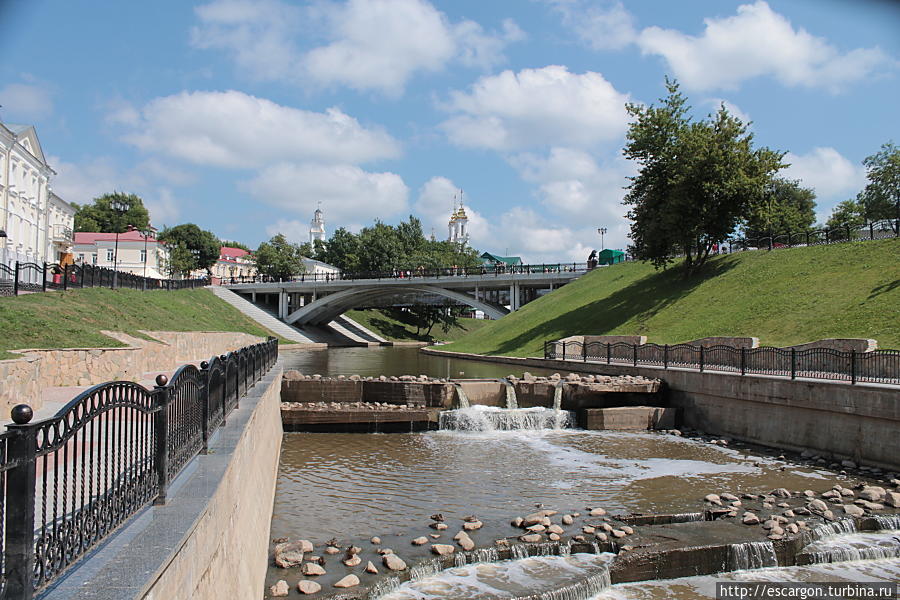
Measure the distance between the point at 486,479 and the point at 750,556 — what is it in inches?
216

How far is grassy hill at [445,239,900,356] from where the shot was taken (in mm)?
26750

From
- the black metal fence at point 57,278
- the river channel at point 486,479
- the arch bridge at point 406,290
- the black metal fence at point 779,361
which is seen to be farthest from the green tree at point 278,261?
the river channel at point 486,479

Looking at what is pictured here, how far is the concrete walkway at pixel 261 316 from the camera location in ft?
228

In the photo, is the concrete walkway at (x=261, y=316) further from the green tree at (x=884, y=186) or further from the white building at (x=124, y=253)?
the green tree at (x=884, y=186)

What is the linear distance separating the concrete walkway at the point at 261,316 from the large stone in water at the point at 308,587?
200ft

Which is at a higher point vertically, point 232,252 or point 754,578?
point 232,252

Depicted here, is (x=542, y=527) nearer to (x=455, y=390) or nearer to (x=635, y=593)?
(x=635, y=593)

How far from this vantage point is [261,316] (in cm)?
7231

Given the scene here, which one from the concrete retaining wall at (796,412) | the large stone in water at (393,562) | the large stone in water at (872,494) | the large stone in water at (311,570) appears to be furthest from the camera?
the concrete retaining wall at (796,412)

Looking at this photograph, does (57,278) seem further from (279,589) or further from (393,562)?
(393,562)

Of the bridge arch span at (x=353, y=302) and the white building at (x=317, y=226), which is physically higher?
the white building at (x=317, y=226)

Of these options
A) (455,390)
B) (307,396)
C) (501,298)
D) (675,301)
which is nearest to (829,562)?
(455,390)

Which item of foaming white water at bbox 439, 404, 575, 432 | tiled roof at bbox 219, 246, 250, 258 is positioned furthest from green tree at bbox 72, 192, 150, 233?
foaming white water at bbox 439, 404, 575, 432

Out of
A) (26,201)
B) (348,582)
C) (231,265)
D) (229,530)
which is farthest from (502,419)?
(231,265)
